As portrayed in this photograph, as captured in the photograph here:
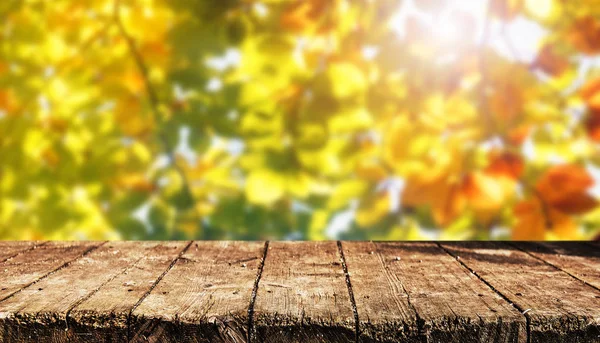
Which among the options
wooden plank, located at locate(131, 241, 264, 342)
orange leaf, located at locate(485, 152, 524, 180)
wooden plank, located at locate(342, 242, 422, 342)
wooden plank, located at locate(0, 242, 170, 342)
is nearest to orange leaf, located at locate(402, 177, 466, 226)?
orange leaf, located at locate(485, 152, 524, 180)

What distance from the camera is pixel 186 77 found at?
1.46 meters

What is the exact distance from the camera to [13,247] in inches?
49.2

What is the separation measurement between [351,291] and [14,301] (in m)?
0.47

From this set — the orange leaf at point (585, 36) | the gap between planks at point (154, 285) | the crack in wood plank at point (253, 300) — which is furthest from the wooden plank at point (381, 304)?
the orange leaf at point (585, 36)

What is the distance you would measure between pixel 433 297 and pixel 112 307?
44 centimetres

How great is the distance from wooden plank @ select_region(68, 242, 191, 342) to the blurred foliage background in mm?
519

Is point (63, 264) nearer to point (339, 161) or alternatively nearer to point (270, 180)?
point (270, 180)

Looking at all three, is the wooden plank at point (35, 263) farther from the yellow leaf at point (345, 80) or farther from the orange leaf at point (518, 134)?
the orange leaf at point (518, 134)

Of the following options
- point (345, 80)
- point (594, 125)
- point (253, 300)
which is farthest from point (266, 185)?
point (594, 125)

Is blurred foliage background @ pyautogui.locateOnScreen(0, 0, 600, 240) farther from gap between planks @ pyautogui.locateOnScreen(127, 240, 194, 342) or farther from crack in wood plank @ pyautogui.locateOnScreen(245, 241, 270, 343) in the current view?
crack in wood plank @ pyautogui.locateOnScreen(245, 241, 270, 343)

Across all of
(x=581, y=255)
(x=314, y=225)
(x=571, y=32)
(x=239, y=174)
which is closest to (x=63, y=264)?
(x=239, y=174)

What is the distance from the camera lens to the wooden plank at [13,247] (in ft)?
3.81

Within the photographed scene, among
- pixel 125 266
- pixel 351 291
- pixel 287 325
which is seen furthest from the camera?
pixel 125 266

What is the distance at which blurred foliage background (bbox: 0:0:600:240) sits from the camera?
1453 mm
